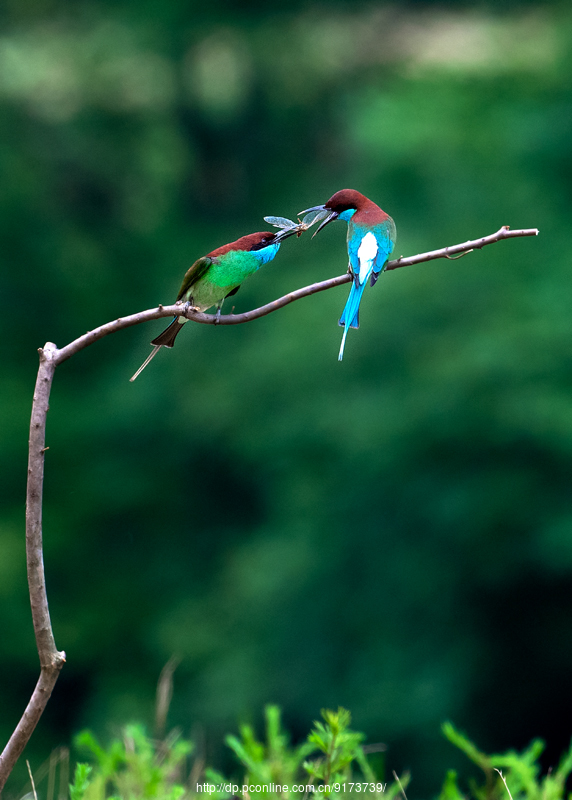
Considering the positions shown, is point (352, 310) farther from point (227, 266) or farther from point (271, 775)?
point (271, 775)

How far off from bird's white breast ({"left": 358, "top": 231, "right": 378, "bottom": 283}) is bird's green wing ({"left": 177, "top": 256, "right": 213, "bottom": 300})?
0.76 ft

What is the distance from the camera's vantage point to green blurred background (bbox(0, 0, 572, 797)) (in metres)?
6.88

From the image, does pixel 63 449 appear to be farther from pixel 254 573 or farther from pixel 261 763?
pixel 261 763

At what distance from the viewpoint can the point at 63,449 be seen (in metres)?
9.48

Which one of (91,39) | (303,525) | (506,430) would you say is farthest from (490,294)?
(91,39)

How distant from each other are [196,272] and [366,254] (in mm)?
265

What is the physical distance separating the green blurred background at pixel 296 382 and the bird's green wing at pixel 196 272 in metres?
3.98

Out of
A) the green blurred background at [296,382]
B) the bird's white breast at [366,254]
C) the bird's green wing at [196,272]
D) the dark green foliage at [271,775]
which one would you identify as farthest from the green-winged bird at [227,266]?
the green blurred background at [296,382]

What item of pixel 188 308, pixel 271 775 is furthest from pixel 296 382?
pixel 188 308

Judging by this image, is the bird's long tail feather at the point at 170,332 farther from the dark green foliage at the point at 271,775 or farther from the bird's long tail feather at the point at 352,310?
the dark green foliage at the point at 271,775

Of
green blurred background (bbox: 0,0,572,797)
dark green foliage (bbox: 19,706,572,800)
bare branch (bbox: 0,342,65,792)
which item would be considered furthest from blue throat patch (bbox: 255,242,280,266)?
green blurred background (bbox: 0,0,572,797)

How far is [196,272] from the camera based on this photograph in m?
1.24

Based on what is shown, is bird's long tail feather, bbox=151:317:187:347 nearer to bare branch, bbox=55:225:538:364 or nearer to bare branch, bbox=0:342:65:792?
bare branch, bbox=55:225:538:364

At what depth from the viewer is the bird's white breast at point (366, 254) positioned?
1.25 meters
